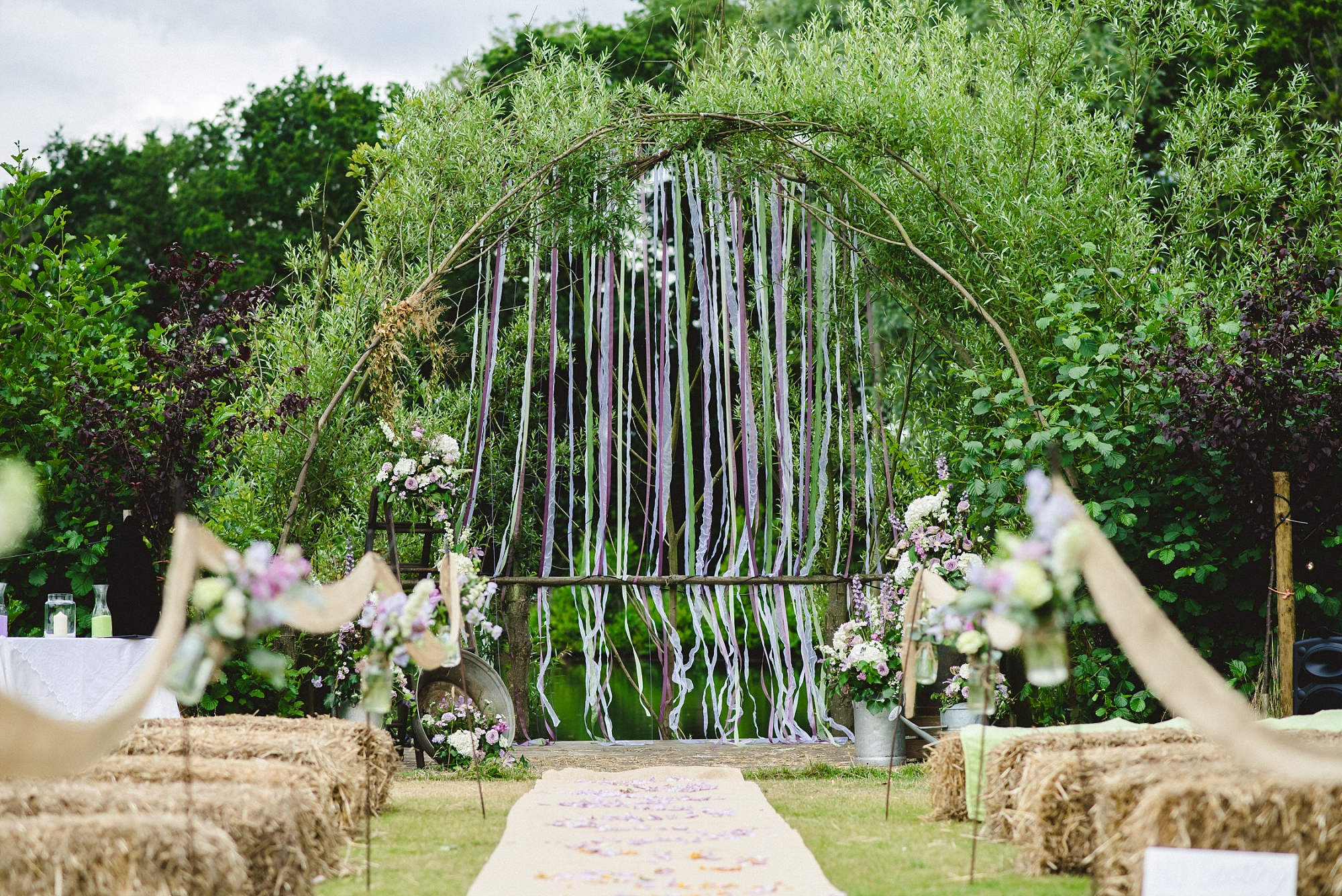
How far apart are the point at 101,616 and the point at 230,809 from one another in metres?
2.41

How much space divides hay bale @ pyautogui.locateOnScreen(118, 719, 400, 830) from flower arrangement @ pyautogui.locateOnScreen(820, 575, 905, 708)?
254 centimetres

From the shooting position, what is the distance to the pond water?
8.09m

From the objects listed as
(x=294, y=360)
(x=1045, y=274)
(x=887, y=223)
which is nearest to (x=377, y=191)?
(x=294, y=360)

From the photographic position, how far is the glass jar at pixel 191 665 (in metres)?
2.28

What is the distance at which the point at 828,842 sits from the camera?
3566mm

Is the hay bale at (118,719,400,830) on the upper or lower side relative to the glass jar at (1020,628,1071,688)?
lower

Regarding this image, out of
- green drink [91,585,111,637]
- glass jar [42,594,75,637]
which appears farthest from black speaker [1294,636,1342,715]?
glass jar [42,594,75,637]

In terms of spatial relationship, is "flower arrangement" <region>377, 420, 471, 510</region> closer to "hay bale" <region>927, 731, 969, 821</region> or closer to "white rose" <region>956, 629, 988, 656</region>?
"hay bale" <region>927, 731, 969, 821</region>

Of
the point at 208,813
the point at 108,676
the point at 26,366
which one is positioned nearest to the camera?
the point at 208,813

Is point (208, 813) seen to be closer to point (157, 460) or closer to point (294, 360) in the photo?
point (157, 460)

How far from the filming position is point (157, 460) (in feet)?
16.7

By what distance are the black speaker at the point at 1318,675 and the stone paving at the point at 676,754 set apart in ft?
6.58

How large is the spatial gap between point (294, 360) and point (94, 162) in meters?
12.5

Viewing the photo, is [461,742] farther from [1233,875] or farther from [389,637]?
[1233,875]
